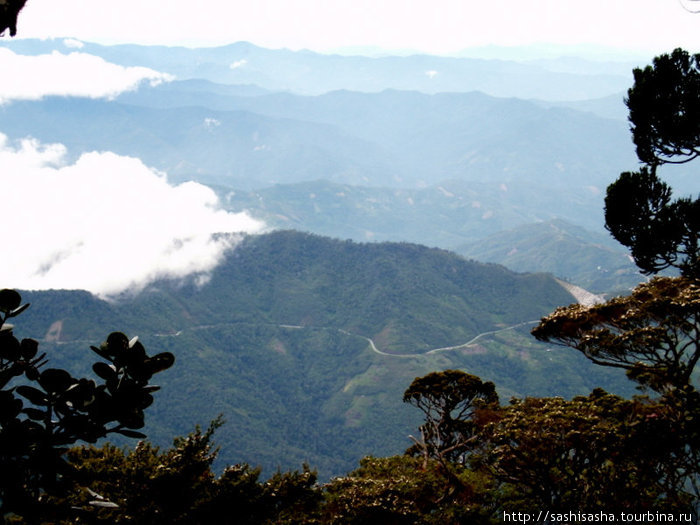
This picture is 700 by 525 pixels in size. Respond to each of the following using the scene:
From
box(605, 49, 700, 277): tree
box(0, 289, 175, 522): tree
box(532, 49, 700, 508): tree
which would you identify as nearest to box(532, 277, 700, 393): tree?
box(532, 49, 700, 508): tree

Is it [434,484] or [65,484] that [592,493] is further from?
[65,484]

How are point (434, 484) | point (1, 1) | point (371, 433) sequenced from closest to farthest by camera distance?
1. point (1, 1)
2. point (434, 484)
3. point (371, 433)

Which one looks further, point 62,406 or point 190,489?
point 190,489

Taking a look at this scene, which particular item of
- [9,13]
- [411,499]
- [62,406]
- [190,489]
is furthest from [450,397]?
[9,13]

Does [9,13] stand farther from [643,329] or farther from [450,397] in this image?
[450,397]

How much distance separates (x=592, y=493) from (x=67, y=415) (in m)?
17.9

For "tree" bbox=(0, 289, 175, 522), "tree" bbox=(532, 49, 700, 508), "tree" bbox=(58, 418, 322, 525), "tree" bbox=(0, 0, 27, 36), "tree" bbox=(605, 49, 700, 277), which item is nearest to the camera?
"tree" bbox=(0, 0, 27, 36)

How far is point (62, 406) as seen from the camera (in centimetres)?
411

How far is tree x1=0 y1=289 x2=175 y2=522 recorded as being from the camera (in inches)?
156

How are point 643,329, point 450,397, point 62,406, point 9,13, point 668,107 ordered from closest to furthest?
point 9,13, point 62,406, point 643,329, point 668,107, point 450,397

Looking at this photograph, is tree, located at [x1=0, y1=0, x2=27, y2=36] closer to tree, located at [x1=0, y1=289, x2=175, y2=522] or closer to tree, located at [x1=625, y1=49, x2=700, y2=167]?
tree, located at [x1=0, y1=289, x2=175, y2=522]

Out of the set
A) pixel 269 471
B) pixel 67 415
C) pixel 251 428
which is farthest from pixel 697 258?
pixel 251 428

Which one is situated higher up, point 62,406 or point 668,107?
point 668,107

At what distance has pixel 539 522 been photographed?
1823cm
